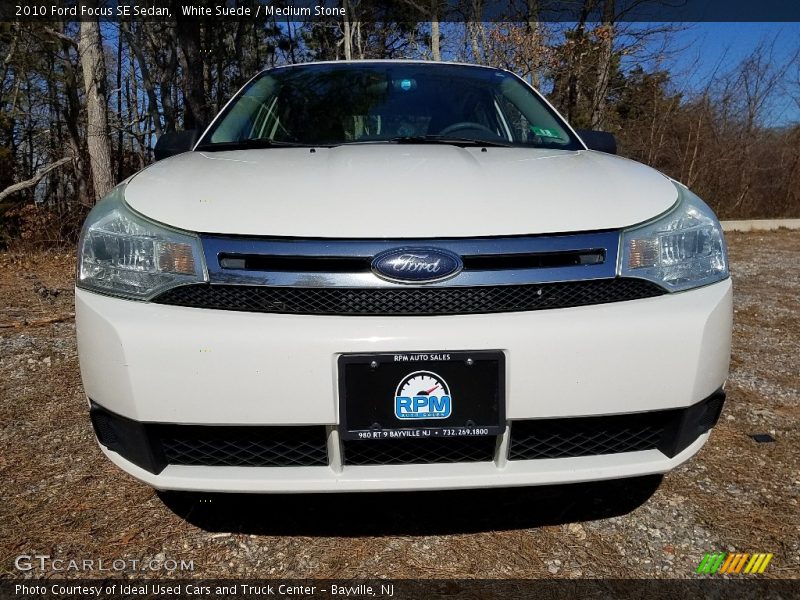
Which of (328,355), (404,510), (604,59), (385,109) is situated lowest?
(404,510)

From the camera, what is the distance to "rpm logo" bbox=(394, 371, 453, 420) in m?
1.34

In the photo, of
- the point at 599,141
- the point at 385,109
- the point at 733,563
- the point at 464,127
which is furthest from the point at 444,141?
the point at 733,563

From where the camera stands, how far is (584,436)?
1.47 meters

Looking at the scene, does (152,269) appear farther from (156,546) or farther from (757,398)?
(757,398)

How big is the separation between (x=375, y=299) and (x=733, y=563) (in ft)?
3.97

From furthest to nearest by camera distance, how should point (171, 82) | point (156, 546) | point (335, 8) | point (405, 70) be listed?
point (335, 8)
point (171, 82)
point (405, 70)
point (156, 546)

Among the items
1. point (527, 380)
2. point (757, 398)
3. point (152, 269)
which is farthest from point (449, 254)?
point (757, 398)

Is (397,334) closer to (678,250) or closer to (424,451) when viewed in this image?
(424,451)

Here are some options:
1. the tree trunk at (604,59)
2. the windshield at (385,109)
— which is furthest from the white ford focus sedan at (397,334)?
the tree trunk at (604,59)

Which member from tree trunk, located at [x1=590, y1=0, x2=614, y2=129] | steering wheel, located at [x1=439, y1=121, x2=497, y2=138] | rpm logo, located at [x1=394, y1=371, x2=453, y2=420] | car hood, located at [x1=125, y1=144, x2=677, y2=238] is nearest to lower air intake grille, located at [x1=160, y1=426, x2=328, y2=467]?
rpm logo, located at [x1=394, y1=371, x2=453, y2=420]

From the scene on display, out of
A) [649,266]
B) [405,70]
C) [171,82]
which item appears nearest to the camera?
[649,266]

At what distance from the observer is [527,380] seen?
53.2 inches

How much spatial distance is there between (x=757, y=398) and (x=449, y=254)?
2.19 m

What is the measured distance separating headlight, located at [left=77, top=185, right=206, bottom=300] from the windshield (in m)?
0.80
